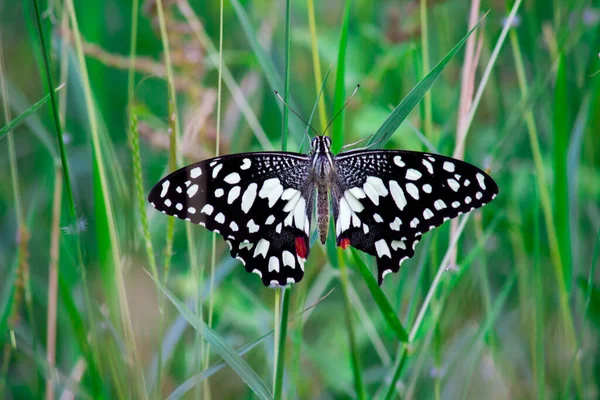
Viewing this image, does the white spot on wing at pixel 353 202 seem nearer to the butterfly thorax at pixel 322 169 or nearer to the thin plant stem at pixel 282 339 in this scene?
the butterfly thorax at pixel 322 169

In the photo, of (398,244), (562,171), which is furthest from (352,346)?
(562,171)

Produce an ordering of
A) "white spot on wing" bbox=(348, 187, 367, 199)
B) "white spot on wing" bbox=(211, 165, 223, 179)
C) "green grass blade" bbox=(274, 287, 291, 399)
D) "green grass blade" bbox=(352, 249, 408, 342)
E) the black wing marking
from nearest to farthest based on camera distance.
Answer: "green grass blade" bbox=(274, 287, 291, 399), "green grass blade" bbox=(352, 249, 408, 342), the black wing marking, "white spot on wing" bbox=(211, 165, 223, 179), "white spot on wing" bbox=(348, 187, 367, 199)

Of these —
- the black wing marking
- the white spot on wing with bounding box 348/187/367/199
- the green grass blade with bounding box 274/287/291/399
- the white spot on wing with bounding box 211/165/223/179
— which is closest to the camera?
the green grass blade with bounding box 274/287/291/399

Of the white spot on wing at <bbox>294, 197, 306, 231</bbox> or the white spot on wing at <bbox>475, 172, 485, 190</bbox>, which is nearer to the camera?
the white spot on wing at <bbox>475, 172, 485, 190</bbox>

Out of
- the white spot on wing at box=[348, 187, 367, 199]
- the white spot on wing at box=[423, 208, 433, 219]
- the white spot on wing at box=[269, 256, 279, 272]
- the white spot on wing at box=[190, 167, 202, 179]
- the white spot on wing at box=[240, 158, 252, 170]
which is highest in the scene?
the white spot on wing at box=[240, 158, 252, 170]

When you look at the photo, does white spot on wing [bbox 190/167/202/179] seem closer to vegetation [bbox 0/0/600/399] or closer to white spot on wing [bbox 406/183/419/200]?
vegetation [bbox 0/0/600/399]

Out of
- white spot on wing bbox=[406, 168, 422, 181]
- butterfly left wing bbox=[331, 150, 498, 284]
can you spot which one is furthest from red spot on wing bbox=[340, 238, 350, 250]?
white spot on wing bbox=[406, 168, 422, 181]
